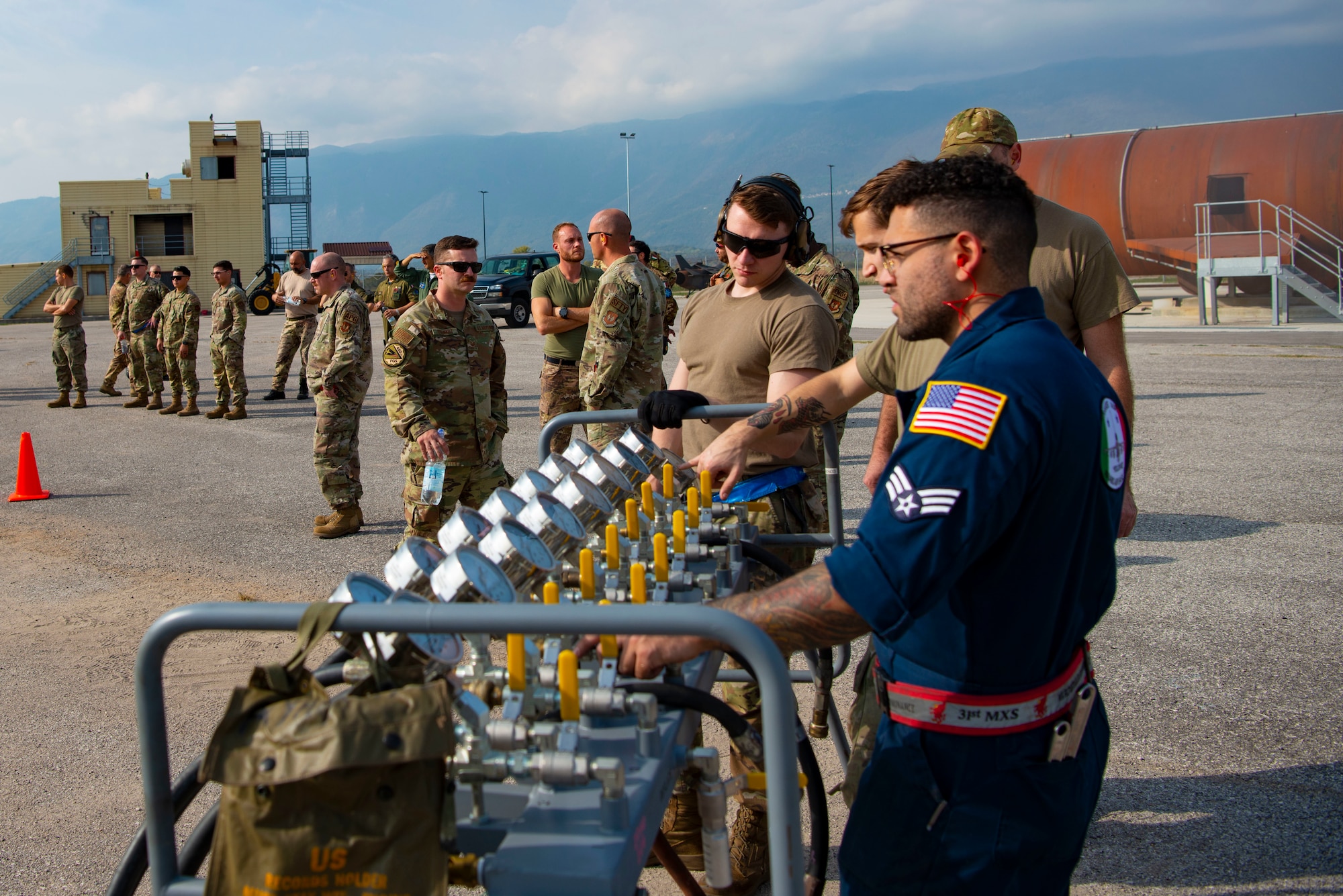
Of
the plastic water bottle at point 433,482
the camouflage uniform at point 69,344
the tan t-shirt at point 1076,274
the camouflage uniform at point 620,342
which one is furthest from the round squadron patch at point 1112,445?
the camouflage uniform at point 69,344

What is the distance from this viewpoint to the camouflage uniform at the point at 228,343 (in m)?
12.8

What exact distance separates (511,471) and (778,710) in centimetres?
770

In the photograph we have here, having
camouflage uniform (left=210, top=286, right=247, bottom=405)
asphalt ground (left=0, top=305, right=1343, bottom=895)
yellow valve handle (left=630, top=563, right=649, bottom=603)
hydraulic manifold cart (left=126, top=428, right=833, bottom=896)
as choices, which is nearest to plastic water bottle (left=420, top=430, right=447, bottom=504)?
asphalt ground (left=0, top=305, right=1343, bottom=895)

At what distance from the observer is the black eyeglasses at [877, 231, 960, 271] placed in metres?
1.80

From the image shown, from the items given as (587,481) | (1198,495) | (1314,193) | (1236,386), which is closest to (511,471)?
(1198,495)

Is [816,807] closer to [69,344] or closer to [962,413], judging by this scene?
[962,413]

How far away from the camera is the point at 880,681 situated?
1.91 meters

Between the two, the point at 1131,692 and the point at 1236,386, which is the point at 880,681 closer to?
the point at 1131,692

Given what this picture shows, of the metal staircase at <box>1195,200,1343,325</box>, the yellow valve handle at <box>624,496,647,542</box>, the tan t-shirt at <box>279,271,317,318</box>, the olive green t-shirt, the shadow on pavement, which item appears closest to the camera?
the yellow valve handle at <box>624,496,647,542</box>

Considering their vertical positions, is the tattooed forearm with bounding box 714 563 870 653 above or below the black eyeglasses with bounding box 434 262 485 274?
below

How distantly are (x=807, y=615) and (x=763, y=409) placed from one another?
1.46 meters

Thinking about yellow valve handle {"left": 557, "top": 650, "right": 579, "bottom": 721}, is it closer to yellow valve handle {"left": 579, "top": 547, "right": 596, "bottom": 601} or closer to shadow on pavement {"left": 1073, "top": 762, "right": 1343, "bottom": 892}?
yellow valve handle {"left": 579, "top": 547, "right": 596, "bottom": 601}

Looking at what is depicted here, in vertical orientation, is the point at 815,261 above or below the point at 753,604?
above

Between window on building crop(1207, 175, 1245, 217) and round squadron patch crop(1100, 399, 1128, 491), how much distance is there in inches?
985
